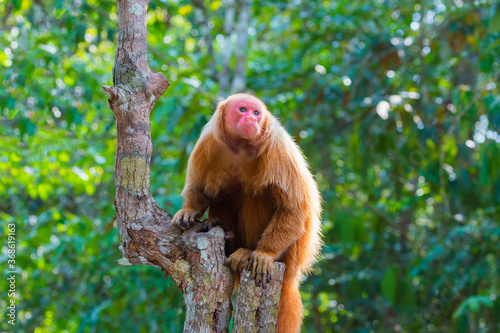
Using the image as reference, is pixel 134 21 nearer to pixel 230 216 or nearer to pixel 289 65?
pixel 230 216

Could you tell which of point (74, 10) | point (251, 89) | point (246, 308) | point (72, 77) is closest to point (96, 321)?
point (72, 77)

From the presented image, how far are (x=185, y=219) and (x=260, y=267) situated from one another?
58cm

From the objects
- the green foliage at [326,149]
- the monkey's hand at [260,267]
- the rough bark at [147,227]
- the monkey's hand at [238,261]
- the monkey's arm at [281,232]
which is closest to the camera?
the rough bark at [147,227]

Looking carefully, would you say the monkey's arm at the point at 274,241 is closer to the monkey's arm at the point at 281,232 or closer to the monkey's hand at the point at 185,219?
the monkey's arm at the point at 281,232

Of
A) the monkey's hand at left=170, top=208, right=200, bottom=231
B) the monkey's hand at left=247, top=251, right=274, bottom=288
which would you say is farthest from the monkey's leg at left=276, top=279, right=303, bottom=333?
the monkey's hand at left=170, top=208, right=200, bottom=231

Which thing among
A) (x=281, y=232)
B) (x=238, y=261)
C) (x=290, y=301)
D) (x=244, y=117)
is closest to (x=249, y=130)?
(x=244, y=117)

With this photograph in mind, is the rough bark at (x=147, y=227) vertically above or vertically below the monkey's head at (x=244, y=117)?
below

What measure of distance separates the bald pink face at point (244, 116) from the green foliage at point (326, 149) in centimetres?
144

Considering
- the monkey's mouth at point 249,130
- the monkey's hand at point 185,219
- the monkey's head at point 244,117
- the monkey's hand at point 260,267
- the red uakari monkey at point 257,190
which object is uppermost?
the monkey's head at point 244,117

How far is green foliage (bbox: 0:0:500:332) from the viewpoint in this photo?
16.6 ft

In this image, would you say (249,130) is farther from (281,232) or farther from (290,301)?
(290,301)

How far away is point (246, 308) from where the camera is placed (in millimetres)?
2566

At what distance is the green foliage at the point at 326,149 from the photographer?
5.07 m

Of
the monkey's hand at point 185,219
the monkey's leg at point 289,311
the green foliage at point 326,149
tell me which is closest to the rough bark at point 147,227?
the monkey's hand at point 185,219
